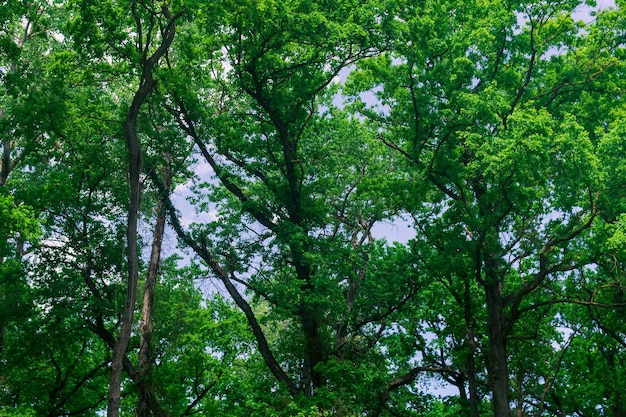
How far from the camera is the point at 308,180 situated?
2136cm

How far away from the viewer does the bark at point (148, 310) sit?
19044 mm

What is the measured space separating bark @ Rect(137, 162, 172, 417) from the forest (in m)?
0.08

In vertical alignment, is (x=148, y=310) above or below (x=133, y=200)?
below

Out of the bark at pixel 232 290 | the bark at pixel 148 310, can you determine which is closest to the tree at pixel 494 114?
the bark at pixel 232 290

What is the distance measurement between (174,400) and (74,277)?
866 cm

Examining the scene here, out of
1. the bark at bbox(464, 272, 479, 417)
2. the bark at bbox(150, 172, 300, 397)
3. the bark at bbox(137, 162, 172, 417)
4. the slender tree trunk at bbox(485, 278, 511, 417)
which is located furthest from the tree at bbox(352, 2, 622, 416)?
the bark at bbox(137, 162, 172, 417)

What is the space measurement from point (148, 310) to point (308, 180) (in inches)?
251

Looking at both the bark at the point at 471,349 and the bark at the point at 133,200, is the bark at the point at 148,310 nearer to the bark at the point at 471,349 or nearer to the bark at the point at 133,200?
the bark at the point at 133,200

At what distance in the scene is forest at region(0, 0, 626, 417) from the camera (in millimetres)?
16828

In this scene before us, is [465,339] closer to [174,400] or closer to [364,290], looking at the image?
[364,290]

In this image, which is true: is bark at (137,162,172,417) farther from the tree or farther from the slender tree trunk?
the slender tree trunk

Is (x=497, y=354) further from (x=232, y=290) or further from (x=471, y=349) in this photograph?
(x=232, y=290)

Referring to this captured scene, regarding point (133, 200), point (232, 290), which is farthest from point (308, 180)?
point (133, 200)

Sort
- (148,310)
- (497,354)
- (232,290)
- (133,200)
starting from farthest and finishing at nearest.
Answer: (148,310), (232,290), (497,354), (133,200)
